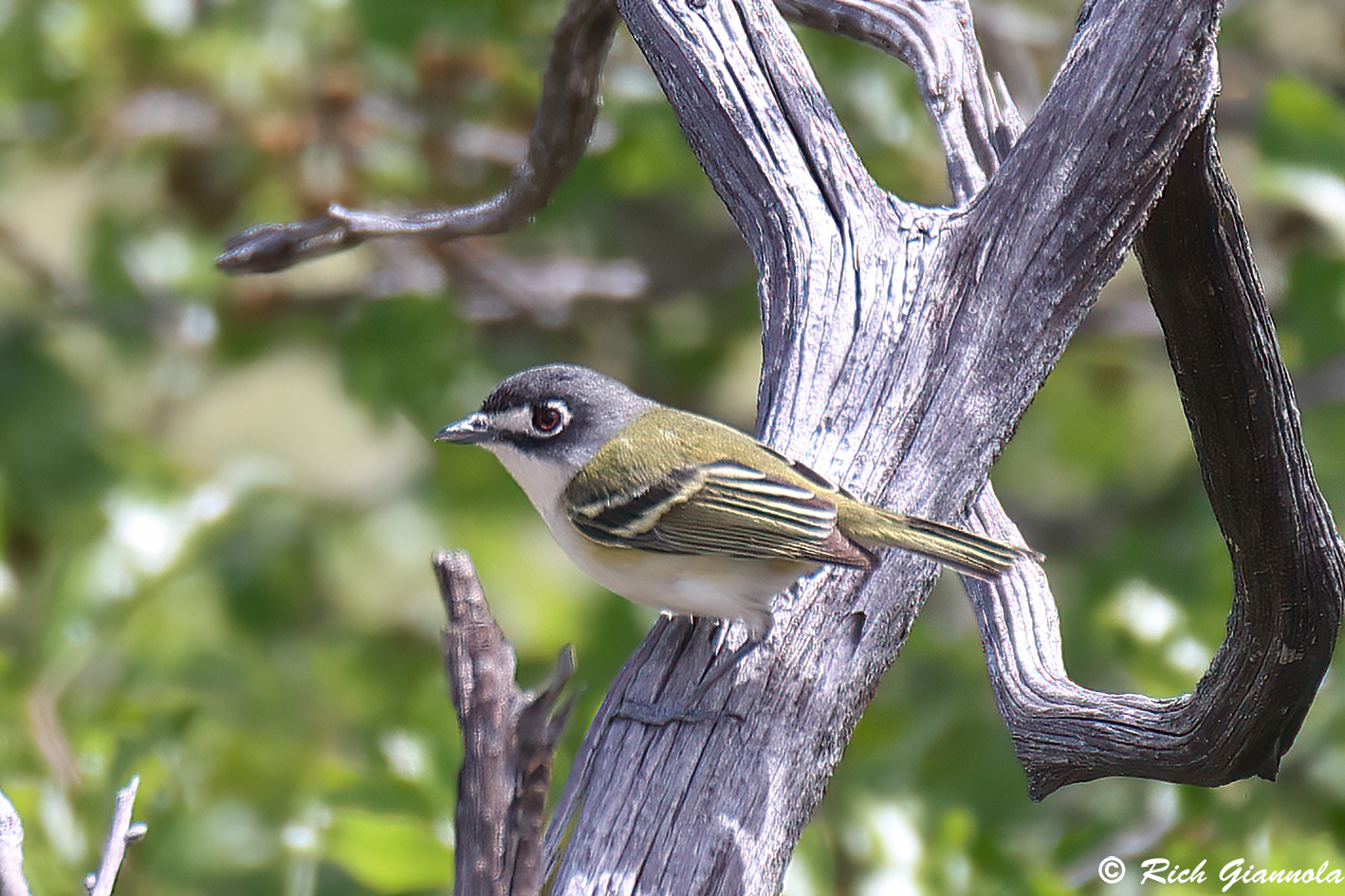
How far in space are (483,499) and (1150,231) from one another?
10.1 feet

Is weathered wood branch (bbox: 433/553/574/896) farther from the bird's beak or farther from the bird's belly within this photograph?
the bird's beak

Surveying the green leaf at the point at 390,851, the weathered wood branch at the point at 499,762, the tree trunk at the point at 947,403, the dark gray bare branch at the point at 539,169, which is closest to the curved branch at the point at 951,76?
the tree trunk at the point at 947,403

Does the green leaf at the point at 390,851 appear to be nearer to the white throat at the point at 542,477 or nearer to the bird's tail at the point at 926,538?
the white throat at the point at 542,477

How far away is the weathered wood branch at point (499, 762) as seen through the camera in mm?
1211

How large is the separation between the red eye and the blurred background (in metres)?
0.69

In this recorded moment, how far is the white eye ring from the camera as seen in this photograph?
8.63ft

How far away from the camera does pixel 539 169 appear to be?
2.38 m

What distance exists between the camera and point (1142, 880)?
283 centimetres

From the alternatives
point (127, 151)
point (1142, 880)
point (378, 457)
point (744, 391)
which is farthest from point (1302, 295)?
point (378, 457)

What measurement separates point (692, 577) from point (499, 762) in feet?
3.09

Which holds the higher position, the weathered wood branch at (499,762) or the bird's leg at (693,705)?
the weathered wood branch at (499,762)

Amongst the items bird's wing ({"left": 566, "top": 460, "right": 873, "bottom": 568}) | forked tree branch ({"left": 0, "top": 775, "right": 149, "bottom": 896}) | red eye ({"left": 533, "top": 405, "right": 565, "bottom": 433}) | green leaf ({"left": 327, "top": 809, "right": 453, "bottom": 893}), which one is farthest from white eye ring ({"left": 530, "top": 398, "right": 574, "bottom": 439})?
forked tree branch ({"left": 0, "top": 775, "right": 149, "bottom": 896})

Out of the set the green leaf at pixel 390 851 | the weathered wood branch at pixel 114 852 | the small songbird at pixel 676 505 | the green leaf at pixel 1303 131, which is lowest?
the green leaf at pixel 390 851

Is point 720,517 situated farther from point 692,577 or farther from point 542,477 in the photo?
point 542,477
